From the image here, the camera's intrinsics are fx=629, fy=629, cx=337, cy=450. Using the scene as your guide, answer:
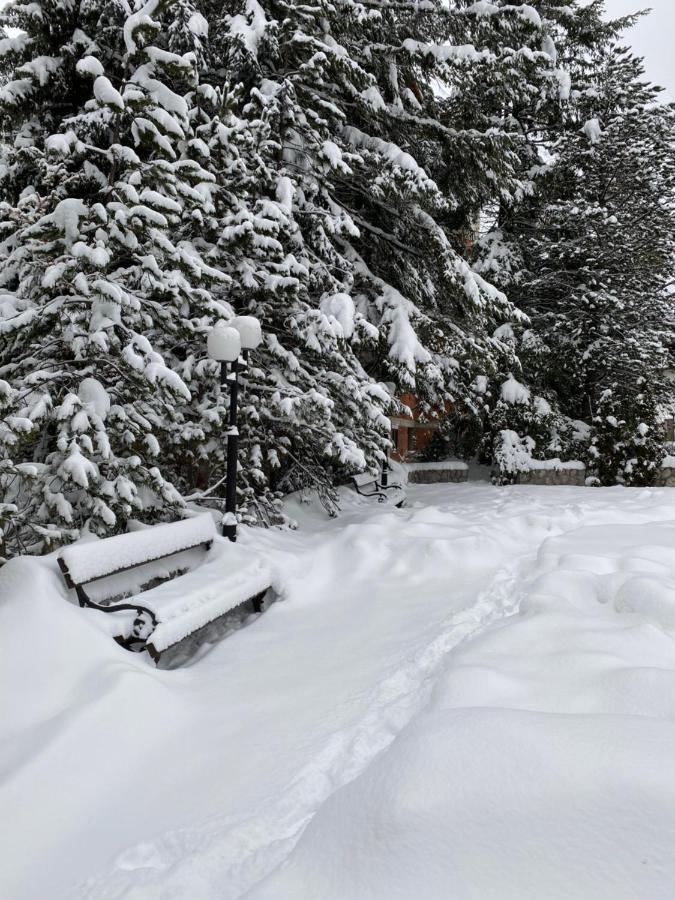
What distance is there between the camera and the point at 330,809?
2062 mm

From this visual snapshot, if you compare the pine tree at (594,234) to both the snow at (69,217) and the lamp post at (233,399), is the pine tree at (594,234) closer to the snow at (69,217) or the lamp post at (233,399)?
the lamp post at (233,399)

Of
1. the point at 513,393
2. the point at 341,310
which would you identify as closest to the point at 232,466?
the point at 341,310

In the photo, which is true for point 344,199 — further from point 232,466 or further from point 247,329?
point 232,466

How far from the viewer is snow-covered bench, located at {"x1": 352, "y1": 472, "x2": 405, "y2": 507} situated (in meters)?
10.3

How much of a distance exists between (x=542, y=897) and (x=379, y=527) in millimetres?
5267

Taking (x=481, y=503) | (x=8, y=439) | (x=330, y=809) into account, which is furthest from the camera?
(x=481, y=503)

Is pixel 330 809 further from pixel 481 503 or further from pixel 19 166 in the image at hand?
pixel 481 503

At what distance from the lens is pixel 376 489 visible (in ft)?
34.7

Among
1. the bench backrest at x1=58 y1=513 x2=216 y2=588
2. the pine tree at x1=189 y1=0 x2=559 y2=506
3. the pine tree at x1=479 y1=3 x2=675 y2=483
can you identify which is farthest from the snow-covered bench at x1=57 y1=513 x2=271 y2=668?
the pine tree at x1=479 y1=3 x2=675 y2=483

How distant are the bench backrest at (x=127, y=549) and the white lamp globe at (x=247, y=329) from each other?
169cm

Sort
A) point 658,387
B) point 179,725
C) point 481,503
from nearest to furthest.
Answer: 1. point 179,725
2. point 481,503
3. point 658,387

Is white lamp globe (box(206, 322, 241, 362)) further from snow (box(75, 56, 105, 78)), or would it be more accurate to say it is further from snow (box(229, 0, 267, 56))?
snow (box(229, 0, 267, 56))

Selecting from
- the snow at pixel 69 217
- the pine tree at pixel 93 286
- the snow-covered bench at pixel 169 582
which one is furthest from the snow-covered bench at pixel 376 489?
the snow at pixel 69 217

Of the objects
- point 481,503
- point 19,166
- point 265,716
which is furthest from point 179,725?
point 481,503
